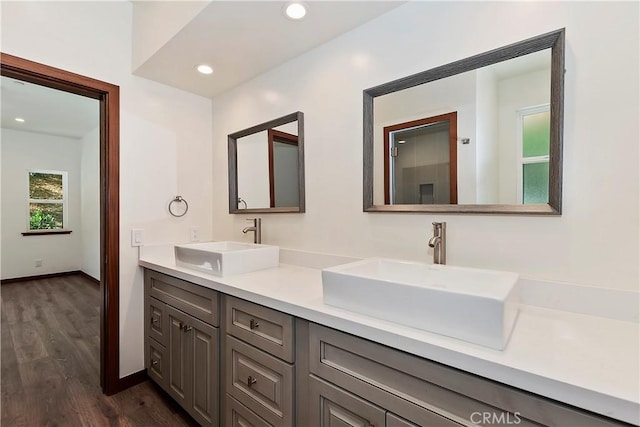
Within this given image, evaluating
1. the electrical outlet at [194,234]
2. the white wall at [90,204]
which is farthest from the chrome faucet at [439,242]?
the white wall at [90,204]

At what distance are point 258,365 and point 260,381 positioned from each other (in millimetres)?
61

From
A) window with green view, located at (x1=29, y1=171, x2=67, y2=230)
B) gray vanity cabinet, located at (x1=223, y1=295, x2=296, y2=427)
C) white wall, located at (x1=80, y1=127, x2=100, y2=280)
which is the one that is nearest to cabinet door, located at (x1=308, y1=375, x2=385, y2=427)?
gray vanity cabinet, located at (x1=223, y1=295, x2=296, y2=427)

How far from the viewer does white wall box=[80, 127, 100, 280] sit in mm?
4738

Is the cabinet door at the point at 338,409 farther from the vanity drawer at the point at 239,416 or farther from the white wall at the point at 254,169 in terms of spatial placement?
the white wall at the point at 254,169

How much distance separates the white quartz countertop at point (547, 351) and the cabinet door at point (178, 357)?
78cm

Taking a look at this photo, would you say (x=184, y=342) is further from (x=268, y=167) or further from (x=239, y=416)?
(x=268, y=167)

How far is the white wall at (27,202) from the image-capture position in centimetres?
476

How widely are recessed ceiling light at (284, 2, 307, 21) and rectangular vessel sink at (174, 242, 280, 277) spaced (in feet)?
3.92

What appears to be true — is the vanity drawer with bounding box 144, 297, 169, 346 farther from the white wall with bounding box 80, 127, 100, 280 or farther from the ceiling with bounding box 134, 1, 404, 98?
the white wall with bounding box 80, 127, 100, 280

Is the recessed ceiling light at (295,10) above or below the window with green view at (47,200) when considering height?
above

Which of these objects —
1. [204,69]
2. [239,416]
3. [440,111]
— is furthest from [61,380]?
[440,111]

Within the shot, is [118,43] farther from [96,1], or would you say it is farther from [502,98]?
[502,98]

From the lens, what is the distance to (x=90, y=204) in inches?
197

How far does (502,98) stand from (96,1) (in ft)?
7.85
